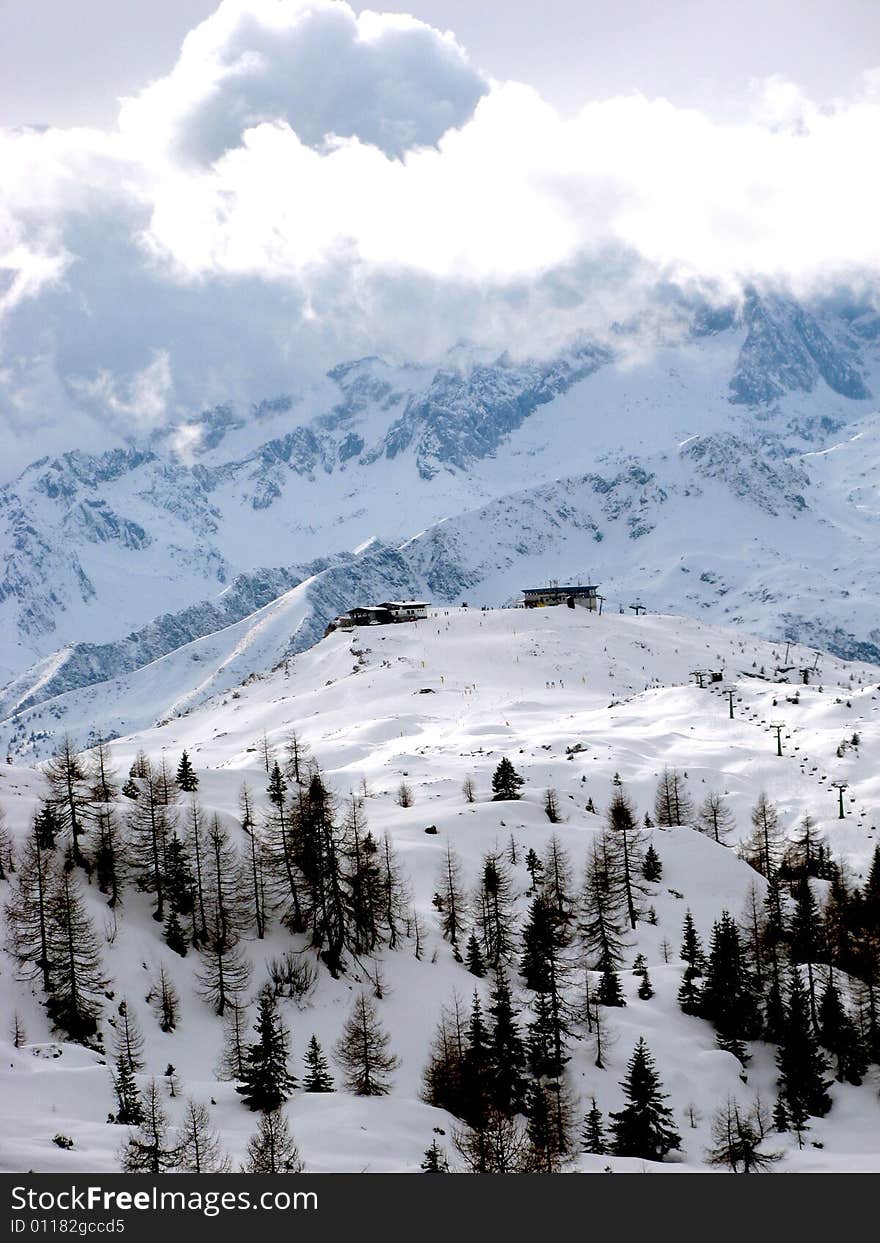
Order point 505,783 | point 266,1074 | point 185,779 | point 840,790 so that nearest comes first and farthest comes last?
point 266,1074 → point 185,779 → point 505,783 → point 840,790

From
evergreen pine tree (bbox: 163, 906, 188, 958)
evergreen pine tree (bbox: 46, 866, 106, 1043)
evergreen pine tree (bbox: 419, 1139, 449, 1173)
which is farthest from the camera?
evergreen pine tree (bbox: 163, 906, 188, 958)

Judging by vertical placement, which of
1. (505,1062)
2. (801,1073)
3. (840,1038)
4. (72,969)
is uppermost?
(72,969)

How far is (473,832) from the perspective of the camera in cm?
Result: 8394

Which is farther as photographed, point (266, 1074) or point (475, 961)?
point (475, 961)

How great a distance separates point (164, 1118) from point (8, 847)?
25170 millimetres

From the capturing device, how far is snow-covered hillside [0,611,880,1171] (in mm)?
42062

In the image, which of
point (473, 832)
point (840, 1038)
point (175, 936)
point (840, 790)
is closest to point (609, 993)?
point (840, 1038)

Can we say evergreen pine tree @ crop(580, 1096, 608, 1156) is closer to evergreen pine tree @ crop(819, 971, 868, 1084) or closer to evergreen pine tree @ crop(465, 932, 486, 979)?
evergreen pine tree @ crop(465, 932, 486, 979)

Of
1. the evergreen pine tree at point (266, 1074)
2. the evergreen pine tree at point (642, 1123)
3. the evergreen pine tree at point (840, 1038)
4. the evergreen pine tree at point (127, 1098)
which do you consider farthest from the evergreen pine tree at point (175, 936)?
the evergreen pine tree at point (840, 1038)

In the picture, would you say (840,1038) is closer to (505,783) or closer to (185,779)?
(505,783)

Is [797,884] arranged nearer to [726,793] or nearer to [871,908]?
[871,908]

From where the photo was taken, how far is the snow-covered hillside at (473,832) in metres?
42.1

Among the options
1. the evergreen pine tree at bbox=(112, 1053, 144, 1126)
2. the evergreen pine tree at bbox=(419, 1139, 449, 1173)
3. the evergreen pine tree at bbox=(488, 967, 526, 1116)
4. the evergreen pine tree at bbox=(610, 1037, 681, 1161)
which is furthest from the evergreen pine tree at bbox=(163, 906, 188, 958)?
the evergreen pine tree at bbox=(610, 1037, 681, 1161)

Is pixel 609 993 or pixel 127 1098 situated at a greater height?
pixel 127 1098
